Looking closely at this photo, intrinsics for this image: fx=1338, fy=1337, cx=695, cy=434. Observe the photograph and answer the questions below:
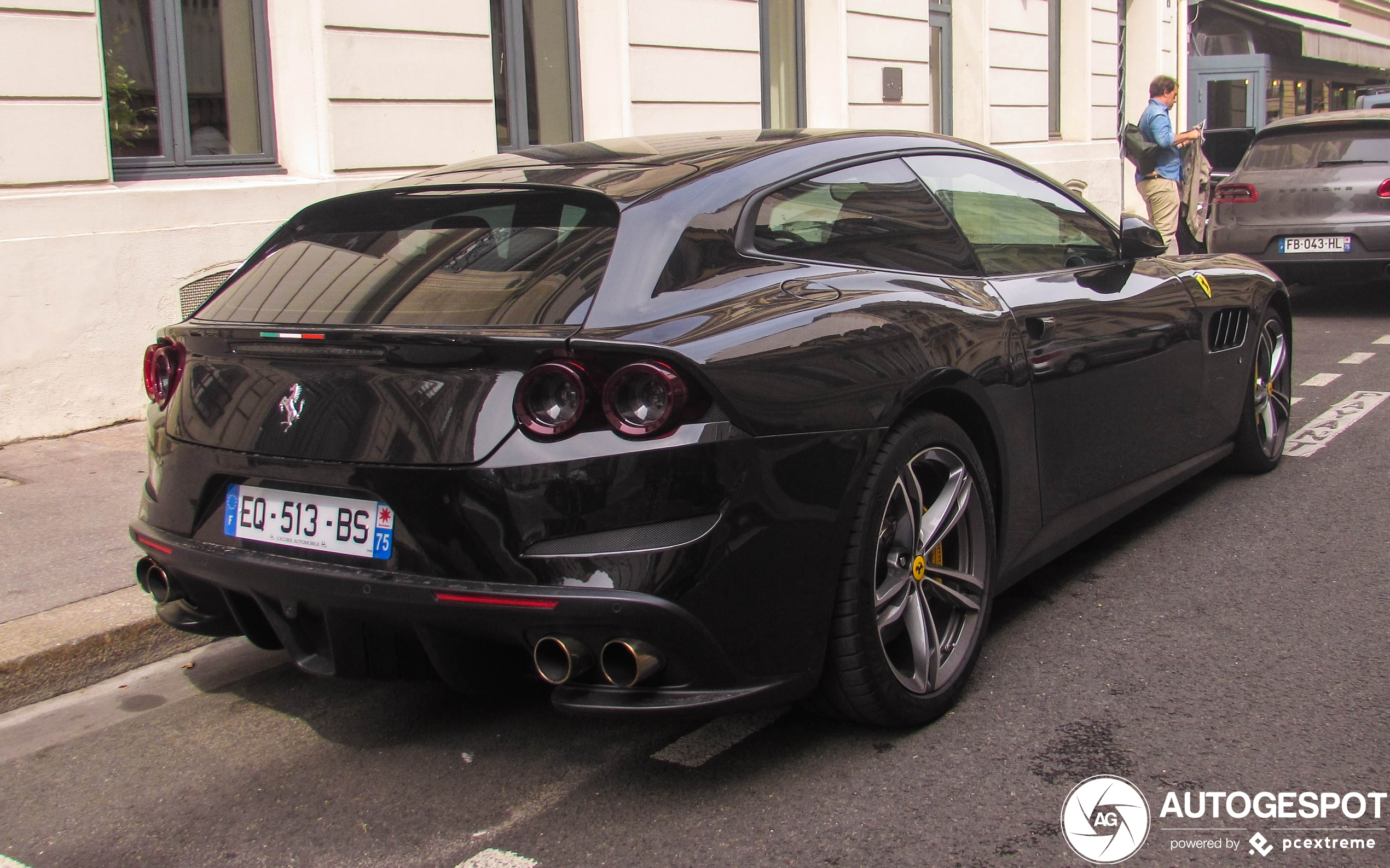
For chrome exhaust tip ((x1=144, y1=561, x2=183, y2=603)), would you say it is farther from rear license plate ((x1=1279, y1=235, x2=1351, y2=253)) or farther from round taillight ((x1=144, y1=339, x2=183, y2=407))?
rear license plate ((x1=1279, y1=235, x2=1351, y2=253))

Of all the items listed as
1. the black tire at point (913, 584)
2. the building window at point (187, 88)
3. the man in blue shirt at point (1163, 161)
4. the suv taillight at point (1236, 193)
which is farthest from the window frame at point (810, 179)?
the man in blue shirt at point (1163, 161)

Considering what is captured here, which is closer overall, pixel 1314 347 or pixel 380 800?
pixel 380 800

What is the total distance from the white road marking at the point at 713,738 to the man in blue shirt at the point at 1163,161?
35.0 ft

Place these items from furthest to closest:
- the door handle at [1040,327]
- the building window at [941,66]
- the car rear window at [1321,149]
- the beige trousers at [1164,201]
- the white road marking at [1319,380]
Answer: the building window at [941,66]
the beige trousers at [1164,201]
the car rear window at [1321,149]
the white road marking at [1319,380]
the door handle at [1040,327]

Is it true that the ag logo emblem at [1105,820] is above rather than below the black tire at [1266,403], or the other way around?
below

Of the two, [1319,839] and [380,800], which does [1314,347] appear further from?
[380,800]

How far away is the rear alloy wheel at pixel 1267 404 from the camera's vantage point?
214 inches

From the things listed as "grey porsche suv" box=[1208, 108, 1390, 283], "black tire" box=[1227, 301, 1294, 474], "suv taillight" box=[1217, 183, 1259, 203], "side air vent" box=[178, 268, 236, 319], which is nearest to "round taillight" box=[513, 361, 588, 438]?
Result: "black tire" box=[1227, 301, 1294, 474]

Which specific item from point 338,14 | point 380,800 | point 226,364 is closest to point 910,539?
point 380,800

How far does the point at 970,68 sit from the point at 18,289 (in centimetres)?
1144

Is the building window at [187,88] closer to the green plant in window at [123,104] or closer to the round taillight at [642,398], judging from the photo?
the green plant in window at [123,104]

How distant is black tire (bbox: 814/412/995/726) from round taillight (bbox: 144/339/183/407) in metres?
1.70

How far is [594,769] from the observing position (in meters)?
3.09

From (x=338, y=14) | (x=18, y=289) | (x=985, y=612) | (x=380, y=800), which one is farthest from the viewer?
(x=338, y=14)
